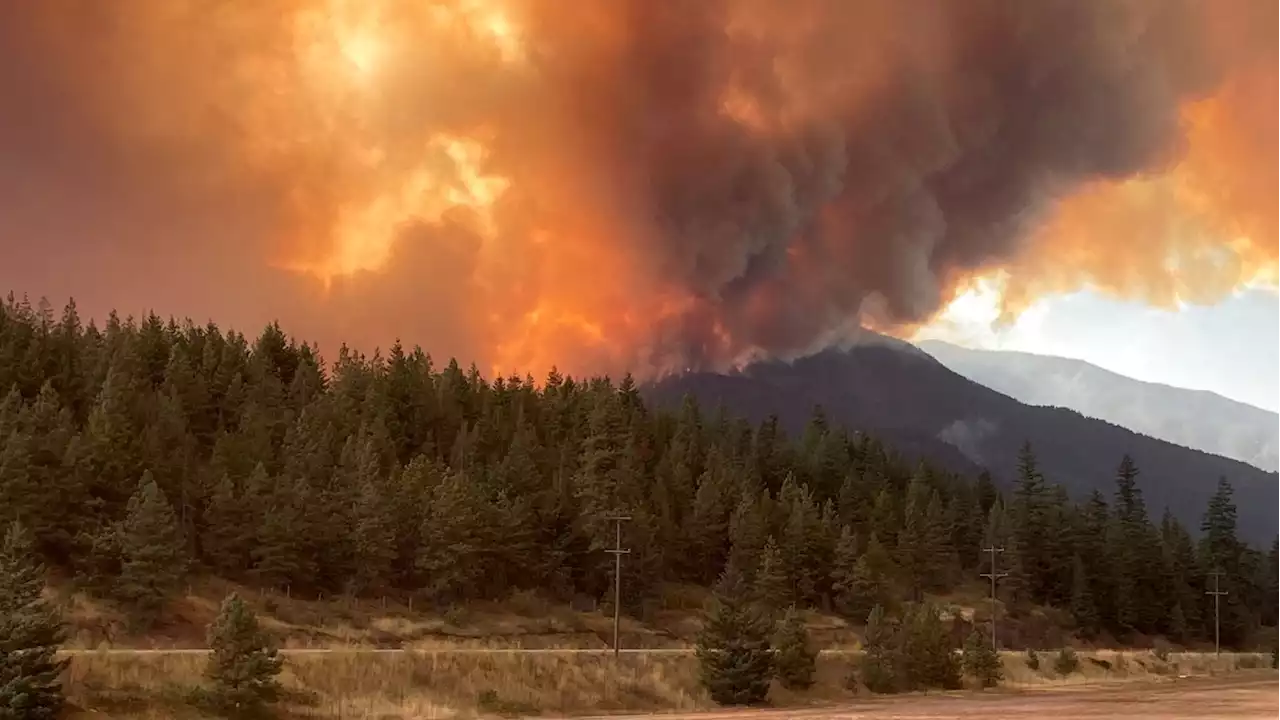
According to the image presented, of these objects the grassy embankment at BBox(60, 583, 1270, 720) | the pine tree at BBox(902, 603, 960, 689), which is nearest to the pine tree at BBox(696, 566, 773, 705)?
the grassy embankment at BBox(60, 583, 1270, 720)

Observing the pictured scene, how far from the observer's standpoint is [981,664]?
73.2 meters

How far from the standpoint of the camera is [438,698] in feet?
154

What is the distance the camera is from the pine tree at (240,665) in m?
40.3

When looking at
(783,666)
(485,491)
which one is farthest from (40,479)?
(783,666)

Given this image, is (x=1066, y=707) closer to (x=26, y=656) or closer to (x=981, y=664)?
(x=981, y=664)

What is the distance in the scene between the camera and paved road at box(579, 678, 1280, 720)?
4565 centimetres

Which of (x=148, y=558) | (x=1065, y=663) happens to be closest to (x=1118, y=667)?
(x=1065, y=663)

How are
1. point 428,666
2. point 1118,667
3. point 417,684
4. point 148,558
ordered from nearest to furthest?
point 417,684 < point 428,666 < point 148,558 < point 1118,667

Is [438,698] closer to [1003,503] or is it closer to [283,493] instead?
[283,493]

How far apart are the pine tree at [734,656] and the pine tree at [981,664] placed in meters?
22.7

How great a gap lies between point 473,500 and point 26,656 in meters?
54.4

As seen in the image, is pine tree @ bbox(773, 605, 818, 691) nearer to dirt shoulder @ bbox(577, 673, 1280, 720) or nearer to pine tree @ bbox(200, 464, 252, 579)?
dirt shoulder @ bbox(577, 673, 1280, 720)

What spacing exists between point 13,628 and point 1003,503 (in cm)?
15250

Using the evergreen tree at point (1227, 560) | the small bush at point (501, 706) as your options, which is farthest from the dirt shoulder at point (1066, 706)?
the evergreen tree at point (1227, 560)
